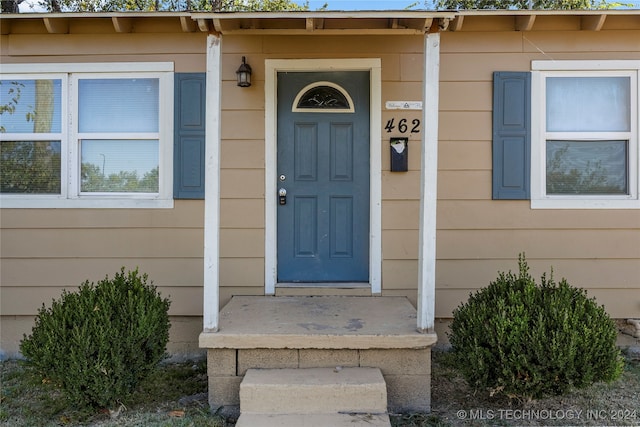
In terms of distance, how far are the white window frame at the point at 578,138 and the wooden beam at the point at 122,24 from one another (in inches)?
130

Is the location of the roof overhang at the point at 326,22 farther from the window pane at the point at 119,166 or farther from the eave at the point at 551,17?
the window pane at the point at 119,166

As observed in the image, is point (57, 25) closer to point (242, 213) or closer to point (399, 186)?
point (242, 213)

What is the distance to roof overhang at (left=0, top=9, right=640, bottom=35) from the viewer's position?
9.35 feet

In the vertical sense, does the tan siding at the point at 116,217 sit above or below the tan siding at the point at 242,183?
below

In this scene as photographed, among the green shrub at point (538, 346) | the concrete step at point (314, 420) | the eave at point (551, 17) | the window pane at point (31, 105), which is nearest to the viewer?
the concrete step at point (314, 420)

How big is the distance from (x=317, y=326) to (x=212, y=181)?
1159mm

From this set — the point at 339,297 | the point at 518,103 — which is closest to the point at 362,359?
the point at 339,297

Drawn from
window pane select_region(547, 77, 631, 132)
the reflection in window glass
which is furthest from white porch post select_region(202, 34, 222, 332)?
window pane select_region(547, 77, 631, 132)

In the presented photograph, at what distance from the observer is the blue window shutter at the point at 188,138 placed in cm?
371

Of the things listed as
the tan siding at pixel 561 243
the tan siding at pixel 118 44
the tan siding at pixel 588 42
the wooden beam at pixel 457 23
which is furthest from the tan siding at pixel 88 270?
the tan siding at pixel 588 42

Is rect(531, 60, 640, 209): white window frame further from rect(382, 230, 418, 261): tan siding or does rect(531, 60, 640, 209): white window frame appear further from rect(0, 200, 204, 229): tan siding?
rect(0, 200, 204, 229): tan siding

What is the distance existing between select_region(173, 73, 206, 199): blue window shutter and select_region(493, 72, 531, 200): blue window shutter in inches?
94.2

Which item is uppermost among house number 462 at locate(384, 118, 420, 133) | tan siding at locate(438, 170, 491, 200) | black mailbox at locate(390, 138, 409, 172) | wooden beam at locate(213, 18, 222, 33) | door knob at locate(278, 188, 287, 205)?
wooden beam at locate(213, 18, 222, 33)

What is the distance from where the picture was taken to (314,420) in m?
2.46
